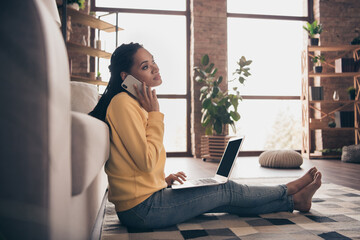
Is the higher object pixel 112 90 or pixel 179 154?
pixel 112 90

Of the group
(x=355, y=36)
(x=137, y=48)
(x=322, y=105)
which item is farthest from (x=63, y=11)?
(x=355, y=36)

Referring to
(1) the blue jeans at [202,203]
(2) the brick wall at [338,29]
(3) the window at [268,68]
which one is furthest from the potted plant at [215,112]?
(1) the blue jeans at [202,203]

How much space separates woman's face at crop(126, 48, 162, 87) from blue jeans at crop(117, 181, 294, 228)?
1.61 feet

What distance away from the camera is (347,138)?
586 cm

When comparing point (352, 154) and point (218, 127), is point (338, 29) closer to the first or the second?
point (352, 154)

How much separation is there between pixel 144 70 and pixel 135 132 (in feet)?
1.19

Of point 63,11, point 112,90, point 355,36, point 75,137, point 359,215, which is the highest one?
point 355,36

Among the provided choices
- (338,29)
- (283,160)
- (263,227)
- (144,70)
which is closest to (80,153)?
(144,70)

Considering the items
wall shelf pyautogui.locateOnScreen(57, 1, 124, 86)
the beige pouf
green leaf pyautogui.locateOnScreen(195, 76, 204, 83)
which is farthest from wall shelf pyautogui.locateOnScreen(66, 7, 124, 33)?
the beige pouf

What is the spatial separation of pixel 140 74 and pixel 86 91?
2.31ft

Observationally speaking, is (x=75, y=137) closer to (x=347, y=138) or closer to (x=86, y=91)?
(x=86, y=91)

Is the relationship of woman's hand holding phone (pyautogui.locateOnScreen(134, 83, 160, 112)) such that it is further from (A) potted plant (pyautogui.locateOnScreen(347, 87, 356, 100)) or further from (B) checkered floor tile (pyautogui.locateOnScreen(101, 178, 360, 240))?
(A) potted plant (pyautogui.locateOnScreen(347, 87, 356, 100))

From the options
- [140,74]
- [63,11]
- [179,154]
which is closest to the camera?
[140,74]

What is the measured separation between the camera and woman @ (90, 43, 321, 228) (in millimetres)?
1217
